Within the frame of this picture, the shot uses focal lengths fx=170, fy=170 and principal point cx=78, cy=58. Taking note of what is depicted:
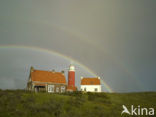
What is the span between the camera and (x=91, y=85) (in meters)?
71.9

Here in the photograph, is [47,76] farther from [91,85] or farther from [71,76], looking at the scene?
[91,85]

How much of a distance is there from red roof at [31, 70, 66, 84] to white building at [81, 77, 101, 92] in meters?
15.3

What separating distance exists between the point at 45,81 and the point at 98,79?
2751 cm

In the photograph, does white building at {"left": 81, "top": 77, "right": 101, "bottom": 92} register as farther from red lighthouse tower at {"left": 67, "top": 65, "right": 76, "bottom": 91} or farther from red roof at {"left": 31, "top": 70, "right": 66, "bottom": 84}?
red roof at {"left": 31, "top": 70, "right": 66, "bottom": 84}

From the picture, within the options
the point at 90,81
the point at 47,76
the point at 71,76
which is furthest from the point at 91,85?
the point at 47,76

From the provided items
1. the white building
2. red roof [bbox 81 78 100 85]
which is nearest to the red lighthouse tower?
the white building

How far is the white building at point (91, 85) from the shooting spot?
234ft

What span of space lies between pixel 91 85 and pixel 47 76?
76.0 feet

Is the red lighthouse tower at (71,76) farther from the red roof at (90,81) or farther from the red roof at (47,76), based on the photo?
the red roof at (47,76)

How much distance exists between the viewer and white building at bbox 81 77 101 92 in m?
71.4

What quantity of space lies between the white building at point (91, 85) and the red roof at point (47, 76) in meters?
15.3

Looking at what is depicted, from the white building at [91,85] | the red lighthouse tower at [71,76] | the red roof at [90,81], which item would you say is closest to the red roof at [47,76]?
the red lighthouse tower at [71,76]

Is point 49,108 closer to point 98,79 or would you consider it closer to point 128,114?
point 128,114

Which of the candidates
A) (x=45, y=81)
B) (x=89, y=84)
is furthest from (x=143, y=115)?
(x=89, y=84)
